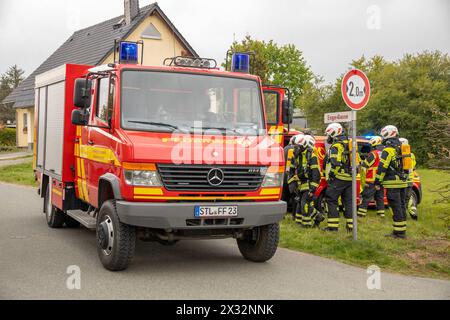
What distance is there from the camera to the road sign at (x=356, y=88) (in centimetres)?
911

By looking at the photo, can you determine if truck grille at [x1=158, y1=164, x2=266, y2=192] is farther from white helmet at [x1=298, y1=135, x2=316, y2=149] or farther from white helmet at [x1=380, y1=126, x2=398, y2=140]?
white helmet at [x1=380, y1=126, x2=398, y2=140]

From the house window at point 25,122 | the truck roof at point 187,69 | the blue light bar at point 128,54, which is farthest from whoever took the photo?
the house window at point 25,122

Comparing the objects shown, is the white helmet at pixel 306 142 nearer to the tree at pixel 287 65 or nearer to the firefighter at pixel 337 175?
the firefighter at pixel 337 175

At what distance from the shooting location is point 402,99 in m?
34.9

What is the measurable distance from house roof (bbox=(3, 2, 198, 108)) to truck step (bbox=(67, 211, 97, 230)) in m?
18.6

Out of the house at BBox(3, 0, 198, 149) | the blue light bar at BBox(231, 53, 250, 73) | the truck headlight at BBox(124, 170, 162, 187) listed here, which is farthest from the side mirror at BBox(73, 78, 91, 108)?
the house at BBox(3, 0, 198, 149)

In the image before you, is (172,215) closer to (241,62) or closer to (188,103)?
(188,103)

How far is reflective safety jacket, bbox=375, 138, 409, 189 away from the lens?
33.6 feet

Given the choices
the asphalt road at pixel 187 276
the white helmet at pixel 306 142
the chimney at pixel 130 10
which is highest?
the chimney at pixel 130 10

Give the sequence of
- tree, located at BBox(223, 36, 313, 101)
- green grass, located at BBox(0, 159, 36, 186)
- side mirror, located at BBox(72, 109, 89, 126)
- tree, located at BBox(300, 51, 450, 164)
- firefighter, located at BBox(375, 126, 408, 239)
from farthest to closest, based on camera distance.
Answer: tree, located at BBox(223, 36, 313, 101)
tree, located at BBox(300, 51, 450, 164)
green grass, located at BBox(0, 159, 36, 186)
firefighter, located at BBox(375, 126, 408, 239)
side mirror, located at BBox(72, 109, 89, 126)

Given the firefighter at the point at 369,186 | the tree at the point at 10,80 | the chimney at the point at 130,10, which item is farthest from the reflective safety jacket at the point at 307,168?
the tree at the point at 10,80

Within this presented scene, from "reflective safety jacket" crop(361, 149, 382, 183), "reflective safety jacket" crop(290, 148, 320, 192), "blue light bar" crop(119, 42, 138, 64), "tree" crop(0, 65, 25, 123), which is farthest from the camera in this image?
"tree" crop(0, 65, 25, 123)

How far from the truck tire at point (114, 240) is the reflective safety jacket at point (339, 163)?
445 centimetres

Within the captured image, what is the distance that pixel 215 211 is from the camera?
6895mm
